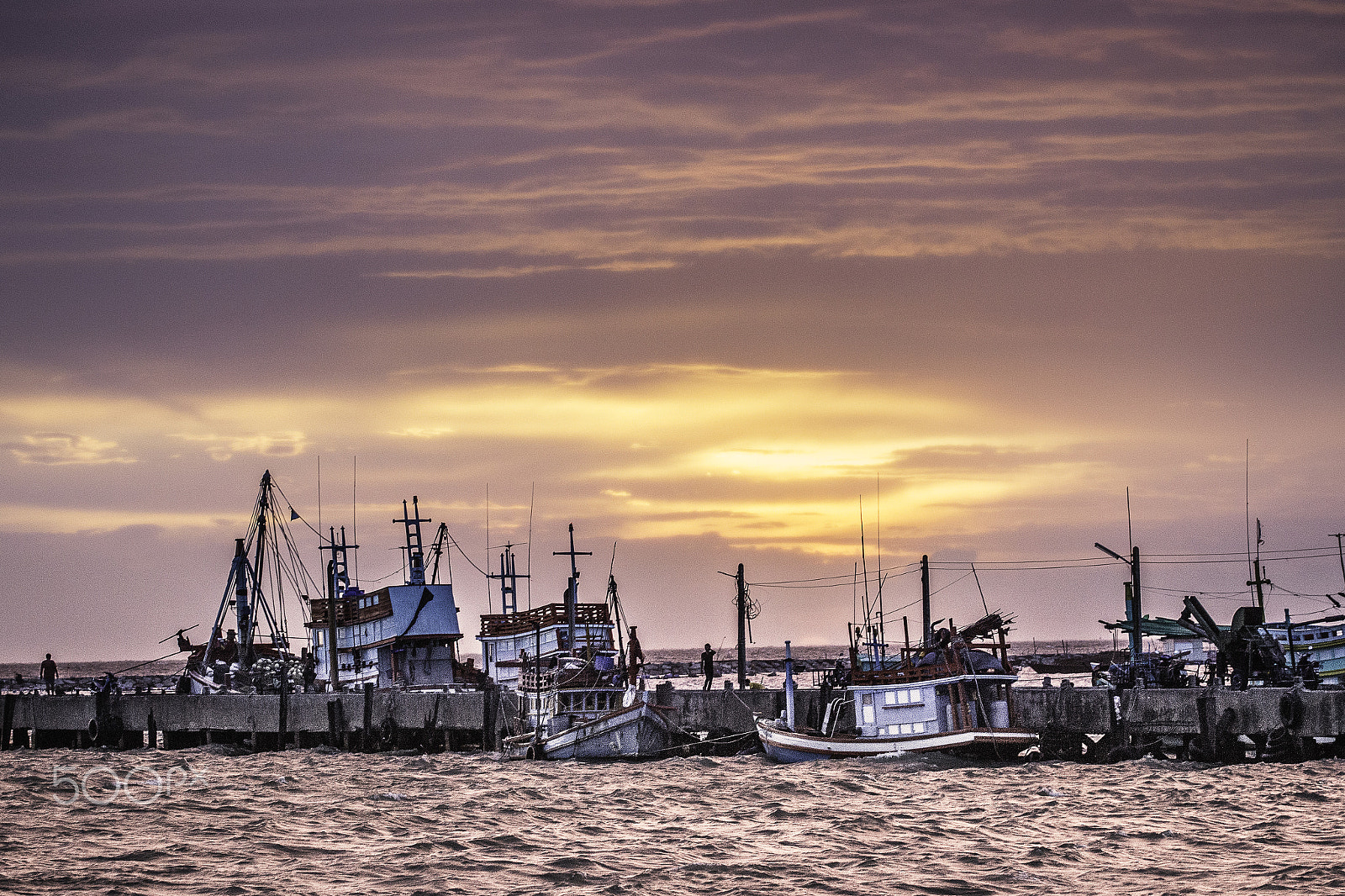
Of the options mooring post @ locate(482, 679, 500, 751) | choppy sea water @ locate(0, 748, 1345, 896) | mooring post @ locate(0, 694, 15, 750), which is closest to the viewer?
choppy sea water @ locate(0, 748, 1345, 896)

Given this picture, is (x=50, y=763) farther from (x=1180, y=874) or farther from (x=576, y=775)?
(x=1180, y=874)

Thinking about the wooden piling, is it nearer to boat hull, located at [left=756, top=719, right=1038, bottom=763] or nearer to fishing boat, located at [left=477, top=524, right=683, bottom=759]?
fishing boat, located at [left=477, top=524, right=683, bottom=759]

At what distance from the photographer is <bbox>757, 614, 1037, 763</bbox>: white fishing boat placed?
48281mm

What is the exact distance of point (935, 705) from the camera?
48750 millimetres

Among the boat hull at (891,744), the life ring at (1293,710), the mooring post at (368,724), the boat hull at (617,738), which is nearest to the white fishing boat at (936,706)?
the boat hull at (891,744)

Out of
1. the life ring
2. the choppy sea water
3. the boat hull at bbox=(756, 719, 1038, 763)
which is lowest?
the choppy sea water

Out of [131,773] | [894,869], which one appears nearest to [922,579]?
[894,869]

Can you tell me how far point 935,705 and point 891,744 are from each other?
6.73ft

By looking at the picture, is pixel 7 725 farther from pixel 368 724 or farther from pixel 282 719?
pixel 368 724

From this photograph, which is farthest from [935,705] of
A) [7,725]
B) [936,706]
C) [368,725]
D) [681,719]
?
[7,725]

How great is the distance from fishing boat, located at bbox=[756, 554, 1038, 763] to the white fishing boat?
0.03 meters

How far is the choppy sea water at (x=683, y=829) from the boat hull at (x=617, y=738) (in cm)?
126

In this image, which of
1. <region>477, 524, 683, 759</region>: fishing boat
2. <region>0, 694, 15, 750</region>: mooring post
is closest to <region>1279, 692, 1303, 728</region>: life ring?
<region>477, 524, 683, 759</region>: fishing boat

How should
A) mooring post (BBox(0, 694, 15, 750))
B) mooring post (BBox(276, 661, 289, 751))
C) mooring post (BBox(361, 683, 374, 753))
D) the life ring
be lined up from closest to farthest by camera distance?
the life ring → mooring post (BBox(361, 683, 374, 753)) → mooring post (BBox(276, 661, 289, 751)) → mooring post (BBox(0, 694, 15, 750))
